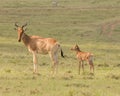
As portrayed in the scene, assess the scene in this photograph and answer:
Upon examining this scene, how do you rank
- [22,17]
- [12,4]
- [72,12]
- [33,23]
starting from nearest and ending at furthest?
[33,23] < [22,17] < [72,12] < [12,4]

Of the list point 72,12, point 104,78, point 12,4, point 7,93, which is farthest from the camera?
point 12,4

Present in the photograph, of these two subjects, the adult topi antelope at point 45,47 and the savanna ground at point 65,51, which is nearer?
the savanna ground at point 65,51

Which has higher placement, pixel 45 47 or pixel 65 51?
pixel 45 47

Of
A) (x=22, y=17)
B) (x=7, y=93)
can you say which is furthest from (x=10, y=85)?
(x=22, y=17)

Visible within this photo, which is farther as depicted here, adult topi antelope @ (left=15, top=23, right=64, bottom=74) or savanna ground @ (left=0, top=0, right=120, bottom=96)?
adult topi antelope @ (left=15, top=23, right=64, bottom=74)

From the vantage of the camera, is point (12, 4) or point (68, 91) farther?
point (12, 4)

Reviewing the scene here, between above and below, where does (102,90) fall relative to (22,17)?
below

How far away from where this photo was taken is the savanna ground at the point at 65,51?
55.5ft

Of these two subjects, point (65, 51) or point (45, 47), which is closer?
point (45, 47)

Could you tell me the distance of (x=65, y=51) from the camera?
37.8 meters

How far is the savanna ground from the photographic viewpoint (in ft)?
55.5

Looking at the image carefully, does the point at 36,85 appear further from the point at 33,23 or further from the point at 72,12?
the point at 72,12

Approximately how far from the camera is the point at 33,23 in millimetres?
58438

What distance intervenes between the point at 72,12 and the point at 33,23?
11402mm
